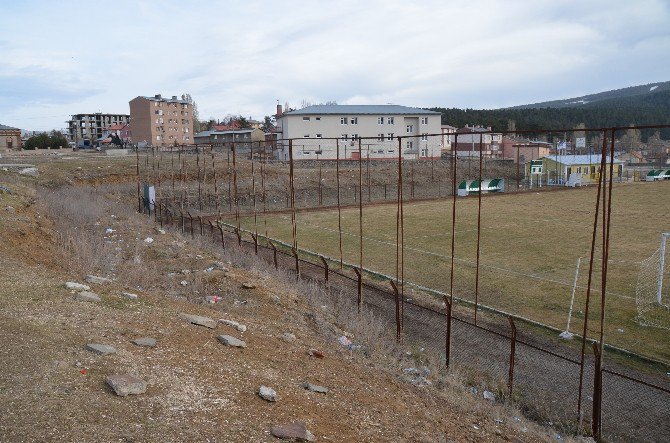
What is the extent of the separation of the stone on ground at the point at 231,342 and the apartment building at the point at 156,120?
86.2m

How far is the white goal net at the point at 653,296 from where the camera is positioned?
13.2 metres

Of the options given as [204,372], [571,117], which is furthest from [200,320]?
[571,117]

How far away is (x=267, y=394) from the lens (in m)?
6.30

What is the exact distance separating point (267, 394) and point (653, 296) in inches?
513

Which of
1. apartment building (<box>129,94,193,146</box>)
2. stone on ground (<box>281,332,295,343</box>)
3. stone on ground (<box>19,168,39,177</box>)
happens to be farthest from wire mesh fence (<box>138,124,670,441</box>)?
apartment building (<box>129,94,193,146</box>)

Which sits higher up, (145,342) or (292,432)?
(145,342)

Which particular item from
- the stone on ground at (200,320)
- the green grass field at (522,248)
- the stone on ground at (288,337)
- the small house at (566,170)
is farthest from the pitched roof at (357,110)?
the stone on ground at (200,320)

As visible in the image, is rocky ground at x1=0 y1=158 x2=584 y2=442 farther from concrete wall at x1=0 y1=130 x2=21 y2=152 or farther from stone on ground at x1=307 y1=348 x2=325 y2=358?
concrete wall at x1=0 y1=130 x2=21 y2=152

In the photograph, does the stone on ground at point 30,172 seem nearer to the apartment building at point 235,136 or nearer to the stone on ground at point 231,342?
the stone on ground at point 231,342

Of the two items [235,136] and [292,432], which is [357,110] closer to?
[235,136]

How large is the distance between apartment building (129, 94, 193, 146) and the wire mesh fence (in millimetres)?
52966

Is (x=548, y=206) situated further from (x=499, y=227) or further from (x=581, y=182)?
(x=581, y=182)

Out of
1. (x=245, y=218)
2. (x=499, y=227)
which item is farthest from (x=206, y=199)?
(x=499, y=227)

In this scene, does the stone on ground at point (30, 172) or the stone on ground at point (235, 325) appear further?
the stone on ground at point (30, 172)
